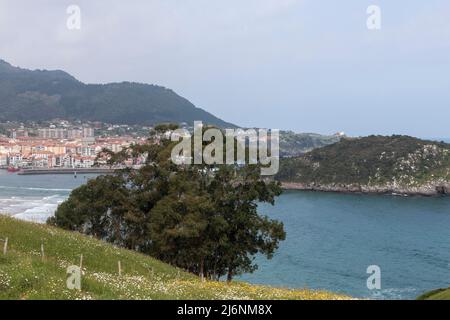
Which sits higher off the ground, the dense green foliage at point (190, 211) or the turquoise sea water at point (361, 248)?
the dense green foliage at point (190, 211)

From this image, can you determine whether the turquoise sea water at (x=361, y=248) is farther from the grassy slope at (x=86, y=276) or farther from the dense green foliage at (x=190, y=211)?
the grassy slope at (x=86, y=276)

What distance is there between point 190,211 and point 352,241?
72.4m

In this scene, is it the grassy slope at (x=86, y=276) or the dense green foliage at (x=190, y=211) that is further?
the dense green foliage at (x=190, y=211)

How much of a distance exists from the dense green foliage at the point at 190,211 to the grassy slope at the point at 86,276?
34.4 ft

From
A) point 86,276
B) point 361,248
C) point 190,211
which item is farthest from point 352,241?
point 86,276

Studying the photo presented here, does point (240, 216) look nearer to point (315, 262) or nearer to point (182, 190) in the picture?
point (182, 190)

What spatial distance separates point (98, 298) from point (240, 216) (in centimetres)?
2738

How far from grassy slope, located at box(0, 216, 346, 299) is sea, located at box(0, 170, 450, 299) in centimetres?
4150

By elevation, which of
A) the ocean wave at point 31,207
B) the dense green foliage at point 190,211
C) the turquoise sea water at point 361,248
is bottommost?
the turquoise sea water at point 361,248

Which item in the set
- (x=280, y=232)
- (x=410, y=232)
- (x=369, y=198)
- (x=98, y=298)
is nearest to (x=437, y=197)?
(x=369, y=198)

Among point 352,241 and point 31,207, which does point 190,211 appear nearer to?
point 352,241

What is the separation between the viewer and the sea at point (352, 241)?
73.5 meters

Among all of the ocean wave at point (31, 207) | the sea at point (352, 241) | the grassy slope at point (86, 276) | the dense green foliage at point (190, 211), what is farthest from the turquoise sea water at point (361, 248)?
the ocean wave at point (31, 207)
